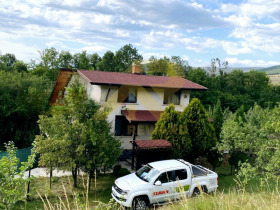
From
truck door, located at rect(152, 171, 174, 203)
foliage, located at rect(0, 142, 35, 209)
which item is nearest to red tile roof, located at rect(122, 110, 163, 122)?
truck door, located at rect(152, 171, 174, 203)

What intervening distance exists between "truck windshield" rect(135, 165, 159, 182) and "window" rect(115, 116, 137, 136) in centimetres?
677

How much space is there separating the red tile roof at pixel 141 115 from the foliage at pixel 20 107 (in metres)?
7.92

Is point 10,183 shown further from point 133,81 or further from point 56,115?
point 133,81

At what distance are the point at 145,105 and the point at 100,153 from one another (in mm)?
7367

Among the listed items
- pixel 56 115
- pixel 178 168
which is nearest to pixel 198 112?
pixel 178 168

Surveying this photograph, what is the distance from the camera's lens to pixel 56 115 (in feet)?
38.1

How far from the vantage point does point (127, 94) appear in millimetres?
17484

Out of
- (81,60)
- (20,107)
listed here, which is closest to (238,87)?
(81,60)

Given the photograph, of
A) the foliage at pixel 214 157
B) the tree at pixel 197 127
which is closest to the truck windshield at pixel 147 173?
the tree at pixel 197 127

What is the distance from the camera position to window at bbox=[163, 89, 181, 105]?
747 inches

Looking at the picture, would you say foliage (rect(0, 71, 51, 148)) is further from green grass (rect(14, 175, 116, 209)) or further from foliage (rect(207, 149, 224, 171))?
foliage (rect(207, 149, 224, 171))

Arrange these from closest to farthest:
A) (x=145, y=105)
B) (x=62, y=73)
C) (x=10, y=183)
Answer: (x=10, y=183) < (x=145, y=105) < (x=62, y=73)

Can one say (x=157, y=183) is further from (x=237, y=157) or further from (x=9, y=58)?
(x=9, y=58)

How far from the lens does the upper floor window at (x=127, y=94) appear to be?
17.2 metres
